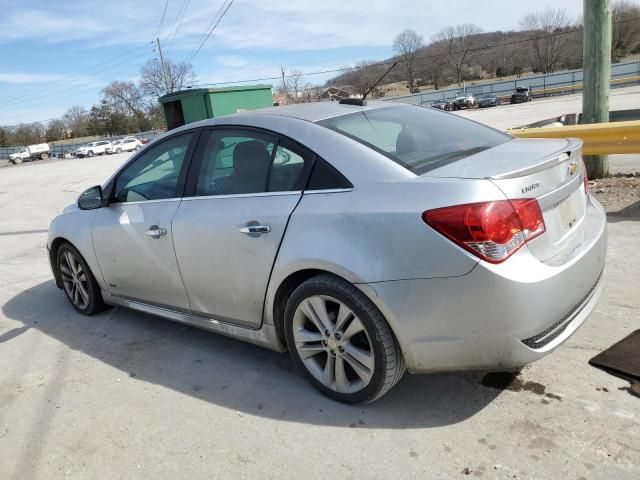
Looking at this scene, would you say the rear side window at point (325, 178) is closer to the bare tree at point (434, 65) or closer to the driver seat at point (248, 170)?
the driver seat at point (248, 170)

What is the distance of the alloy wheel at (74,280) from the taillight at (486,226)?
11.2 ft

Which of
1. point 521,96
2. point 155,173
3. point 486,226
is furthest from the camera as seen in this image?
point 521,96

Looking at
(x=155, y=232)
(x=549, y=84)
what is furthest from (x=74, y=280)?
(x=549, y=84)

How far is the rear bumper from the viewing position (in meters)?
2.29

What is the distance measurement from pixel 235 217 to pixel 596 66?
6.08 metres

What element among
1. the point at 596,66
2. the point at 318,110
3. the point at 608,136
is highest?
the point at 318,110

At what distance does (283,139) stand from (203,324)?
135 cm

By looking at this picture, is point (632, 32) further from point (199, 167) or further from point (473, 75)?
point (199, 167)

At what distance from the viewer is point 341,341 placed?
9.04 ft

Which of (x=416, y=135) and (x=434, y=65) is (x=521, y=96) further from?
(x=416, y=135)

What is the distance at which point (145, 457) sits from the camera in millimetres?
2654

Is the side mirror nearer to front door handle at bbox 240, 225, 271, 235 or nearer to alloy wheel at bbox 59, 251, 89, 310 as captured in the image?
alloy wheel at bbox 59, 251, 89, 310

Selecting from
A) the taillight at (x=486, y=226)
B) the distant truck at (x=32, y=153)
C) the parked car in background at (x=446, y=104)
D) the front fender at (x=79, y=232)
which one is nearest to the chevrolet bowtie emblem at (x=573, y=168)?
the taillight at (x=486, y=226)

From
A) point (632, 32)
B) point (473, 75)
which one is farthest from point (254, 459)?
point (473, 75)
